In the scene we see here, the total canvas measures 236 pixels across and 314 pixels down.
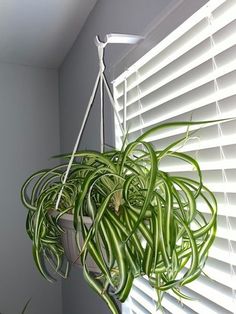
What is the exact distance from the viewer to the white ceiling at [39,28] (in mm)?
1370

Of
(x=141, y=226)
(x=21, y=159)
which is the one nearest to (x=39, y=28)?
(x=21, y=159)

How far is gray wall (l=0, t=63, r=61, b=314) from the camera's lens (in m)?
1.85

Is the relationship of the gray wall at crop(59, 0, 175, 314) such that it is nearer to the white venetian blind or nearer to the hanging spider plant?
the white venetian blind

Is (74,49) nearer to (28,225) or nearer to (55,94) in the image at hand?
(55,94)

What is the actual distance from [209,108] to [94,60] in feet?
2.71

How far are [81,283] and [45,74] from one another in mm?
1292

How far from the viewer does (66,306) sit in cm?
185

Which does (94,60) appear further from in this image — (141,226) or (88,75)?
(141,226)

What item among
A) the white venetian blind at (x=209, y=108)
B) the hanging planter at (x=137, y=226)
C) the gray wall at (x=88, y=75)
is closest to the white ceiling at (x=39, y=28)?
the gray wall at (x=88, y=75)

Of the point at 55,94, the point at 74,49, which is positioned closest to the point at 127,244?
the point at 74,49

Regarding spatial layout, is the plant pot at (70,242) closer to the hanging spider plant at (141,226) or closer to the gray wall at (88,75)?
the hanging spider plant at (141,226)

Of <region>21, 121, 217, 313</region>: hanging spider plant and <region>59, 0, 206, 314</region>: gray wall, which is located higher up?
<region>59, 0, 206, 314</region>: gray wall

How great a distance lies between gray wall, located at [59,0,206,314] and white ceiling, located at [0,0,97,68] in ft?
0.18

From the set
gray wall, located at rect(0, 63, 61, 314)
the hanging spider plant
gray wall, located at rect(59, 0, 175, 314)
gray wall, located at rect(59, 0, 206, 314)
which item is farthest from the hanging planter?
gray wall, located at rect(0, 63, 61, 314)
